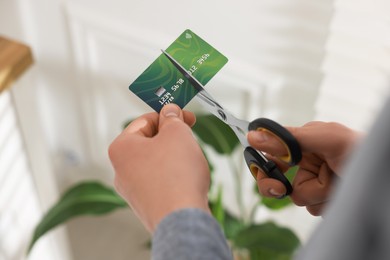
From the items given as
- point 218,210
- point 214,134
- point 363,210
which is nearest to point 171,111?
point 363,210

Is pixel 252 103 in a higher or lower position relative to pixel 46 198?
higher

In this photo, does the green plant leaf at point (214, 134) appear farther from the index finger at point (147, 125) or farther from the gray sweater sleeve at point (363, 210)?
the gray sweater sleeve at point (363, 210)

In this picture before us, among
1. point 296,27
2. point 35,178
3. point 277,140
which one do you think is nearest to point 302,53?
point 296,27

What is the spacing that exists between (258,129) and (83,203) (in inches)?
28.8

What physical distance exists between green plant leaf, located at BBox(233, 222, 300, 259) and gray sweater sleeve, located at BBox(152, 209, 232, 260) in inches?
27.6

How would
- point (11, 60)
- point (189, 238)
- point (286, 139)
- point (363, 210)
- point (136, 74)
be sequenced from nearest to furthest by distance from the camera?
point (363, 210)
point (189, 238)
point (286, 139)
point (11, 60)
point (136, 74)

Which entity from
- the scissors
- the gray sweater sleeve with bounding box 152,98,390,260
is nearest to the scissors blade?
the scissors

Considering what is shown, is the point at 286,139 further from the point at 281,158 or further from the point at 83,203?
the point at 83,203

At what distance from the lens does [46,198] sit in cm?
131

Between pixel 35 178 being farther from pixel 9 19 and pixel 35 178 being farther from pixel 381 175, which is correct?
pixel 381 175

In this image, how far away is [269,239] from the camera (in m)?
1.09

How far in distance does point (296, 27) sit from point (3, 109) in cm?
59

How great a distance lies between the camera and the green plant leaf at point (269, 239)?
108 cm

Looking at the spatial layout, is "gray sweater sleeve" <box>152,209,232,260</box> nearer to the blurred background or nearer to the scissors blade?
the scissors blade
